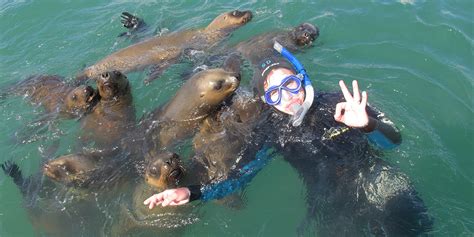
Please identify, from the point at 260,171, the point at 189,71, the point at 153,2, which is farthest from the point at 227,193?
the point at 153,2

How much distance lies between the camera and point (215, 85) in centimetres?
707

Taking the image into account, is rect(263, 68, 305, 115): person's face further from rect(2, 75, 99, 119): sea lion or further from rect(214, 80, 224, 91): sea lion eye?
rect(2, 75, 99, 119): sea lion

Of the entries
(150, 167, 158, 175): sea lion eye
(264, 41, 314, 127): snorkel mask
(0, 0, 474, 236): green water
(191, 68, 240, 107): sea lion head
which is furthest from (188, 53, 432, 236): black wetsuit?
(191, 68, 240, 107): sea lion head

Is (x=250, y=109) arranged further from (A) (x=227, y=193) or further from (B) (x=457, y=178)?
(B) (x=457, y=178)

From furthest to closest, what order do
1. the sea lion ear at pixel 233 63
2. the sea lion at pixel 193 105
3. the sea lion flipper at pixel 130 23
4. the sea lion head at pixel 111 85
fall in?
the sea lion flipper at pixel 130 23
the sea lion ear at pixel 233 63
the sea lion head at pixel 111 85
the sea lion at pixel 193 105

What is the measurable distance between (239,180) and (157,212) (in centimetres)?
120

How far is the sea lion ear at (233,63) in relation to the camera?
8281 mm

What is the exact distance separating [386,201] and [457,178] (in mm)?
1459

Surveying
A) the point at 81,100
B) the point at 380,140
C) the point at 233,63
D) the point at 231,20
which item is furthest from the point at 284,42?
the point at 380,140

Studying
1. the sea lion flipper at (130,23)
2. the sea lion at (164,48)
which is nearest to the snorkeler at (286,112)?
the sea lion at (164,48)

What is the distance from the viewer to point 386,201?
530cm

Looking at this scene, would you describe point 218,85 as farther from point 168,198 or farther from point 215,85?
point 168,198

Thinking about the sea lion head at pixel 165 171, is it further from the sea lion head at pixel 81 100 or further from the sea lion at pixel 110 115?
the sea lion head at pixel 81 100

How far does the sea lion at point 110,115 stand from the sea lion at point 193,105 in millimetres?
533
